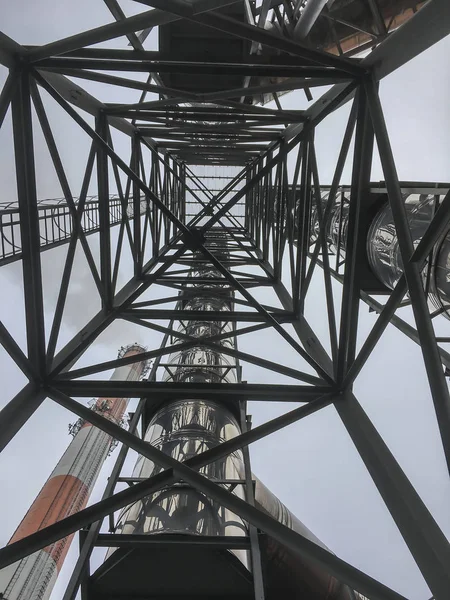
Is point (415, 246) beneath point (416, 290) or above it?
above

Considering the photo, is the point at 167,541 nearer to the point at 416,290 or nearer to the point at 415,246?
the point at 416,290

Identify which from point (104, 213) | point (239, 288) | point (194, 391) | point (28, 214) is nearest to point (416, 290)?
point (194, 391)

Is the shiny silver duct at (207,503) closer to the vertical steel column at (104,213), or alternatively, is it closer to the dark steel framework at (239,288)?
the dark steel framework at (239,288)

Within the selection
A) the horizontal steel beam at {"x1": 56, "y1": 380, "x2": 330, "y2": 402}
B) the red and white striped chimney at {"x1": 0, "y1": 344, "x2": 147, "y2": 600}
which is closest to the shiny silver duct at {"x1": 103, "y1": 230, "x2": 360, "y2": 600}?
the horizontal steel beam at {"x1": 56, "y1": 380, "x2": 330, "y2": 402}

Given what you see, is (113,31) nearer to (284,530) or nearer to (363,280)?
(284,530)

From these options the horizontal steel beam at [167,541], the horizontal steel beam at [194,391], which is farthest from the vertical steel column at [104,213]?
the horizontal steel beam at [167,541]

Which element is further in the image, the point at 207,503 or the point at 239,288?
the point at 239,288

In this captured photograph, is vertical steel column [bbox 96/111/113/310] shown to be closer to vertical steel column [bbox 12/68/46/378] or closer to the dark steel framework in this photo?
the dark steel framework

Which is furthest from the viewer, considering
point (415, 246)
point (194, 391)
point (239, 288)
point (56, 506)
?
point (56, 506)

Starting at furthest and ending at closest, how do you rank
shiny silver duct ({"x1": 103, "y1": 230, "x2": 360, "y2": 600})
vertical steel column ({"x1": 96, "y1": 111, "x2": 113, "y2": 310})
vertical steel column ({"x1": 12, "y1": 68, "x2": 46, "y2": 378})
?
vertical steel column ({"x1": 96, "y1": 111, "x2": 113, "y2": 310}) < shiny silver duct ({"x1": 103, "y1": 230, "x2": 360, "y2": 600}) < vertical steel column ({"x1": 12, "y1": 68, "x2": 46, "y2": 378})

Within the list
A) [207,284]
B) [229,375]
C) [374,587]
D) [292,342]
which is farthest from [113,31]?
[207,284]

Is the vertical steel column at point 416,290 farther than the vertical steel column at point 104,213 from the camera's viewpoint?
No

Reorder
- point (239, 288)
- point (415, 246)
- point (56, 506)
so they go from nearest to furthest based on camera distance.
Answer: point (239, 288) < point (415, 246) < point (56, 506)

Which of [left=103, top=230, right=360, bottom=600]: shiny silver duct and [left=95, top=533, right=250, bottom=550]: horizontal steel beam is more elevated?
[left=103, top=230, right=360, bottom=600]: shiny silver duct
